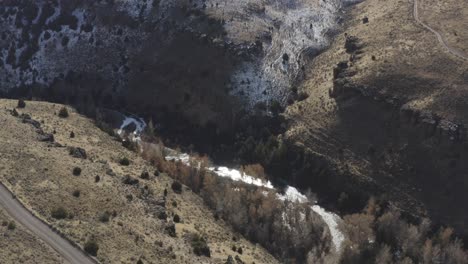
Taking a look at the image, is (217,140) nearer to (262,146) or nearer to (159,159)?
(262,146)

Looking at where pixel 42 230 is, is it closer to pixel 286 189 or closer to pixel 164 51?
pixel 286 189

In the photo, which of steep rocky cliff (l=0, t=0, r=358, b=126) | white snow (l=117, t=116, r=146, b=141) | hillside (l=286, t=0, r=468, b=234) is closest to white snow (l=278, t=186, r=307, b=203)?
hillside (l=286, t=0, r=468, b=234)

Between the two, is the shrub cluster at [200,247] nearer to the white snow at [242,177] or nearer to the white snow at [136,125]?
the white snow at [242,177]

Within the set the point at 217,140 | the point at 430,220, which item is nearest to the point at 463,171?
the point at 430,220

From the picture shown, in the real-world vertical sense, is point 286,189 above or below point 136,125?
below

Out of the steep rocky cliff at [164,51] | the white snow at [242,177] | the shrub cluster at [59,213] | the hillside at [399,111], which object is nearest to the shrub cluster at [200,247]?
the shrub cluster at [59,213]

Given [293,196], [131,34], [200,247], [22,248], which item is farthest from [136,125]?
[22,248]

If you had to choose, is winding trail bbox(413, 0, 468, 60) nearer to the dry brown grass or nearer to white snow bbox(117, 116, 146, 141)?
white snow bbox(117, 116, 146, 141)
